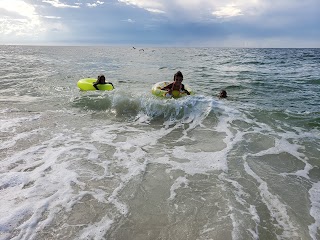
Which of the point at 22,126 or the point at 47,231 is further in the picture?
the point at 22,126

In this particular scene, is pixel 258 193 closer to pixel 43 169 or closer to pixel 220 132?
pixel 220 132

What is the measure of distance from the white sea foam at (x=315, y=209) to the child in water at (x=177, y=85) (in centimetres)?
676

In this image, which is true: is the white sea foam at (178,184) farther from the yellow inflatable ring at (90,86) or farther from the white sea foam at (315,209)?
the yellow inflatable ring at (90,86)

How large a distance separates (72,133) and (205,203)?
4.33 metres

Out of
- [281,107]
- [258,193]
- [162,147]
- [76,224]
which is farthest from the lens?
[281,107]

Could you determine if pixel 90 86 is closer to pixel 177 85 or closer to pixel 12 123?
pixel 177 85

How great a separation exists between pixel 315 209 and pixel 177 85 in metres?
7.48

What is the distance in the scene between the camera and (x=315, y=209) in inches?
160

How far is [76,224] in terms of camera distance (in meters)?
3.53

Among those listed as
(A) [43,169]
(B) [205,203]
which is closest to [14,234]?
(A) [43,169]

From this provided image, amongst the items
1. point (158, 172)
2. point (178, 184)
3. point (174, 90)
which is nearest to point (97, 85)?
point (174, 90)

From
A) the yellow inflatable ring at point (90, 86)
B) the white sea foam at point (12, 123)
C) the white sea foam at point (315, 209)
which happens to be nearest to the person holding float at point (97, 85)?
the yellow inflatable ring at point (90, 86)

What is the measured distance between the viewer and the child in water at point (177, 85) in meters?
10.5

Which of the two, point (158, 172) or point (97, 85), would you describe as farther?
point (97, 85)
